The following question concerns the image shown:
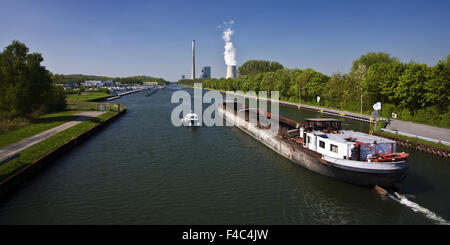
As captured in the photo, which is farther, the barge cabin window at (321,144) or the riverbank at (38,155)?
the barge cabin window at (321,144)

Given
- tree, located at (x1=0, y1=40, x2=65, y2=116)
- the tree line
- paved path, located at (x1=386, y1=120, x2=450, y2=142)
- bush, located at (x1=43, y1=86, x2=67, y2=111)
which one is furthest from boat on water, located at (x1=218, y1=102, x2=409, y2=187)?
bush, located at (x1=43, y1=86, x2=67, y2=111)

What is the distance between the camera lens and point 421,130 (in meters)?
36.2

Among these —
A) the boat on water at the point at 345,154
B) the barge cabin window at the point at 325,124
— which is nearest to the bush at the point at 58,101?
the boat on water at the point at 345,154

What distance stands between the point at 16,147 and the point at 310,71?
8408 cm

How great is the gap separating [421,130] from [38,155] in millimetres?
49287

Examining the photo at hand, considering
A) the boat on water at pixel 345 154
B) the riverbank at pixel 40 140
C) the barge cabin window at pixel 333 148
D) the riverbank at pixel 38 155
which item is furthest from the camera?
the barge cabin window at pixel 333 148

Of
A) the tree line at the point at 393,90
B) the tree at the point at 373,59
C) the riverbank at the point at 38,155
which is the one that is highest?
the tree at the point at 373,59

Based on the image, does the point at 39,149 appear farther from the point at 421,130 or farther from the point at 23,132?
the point at 421,130

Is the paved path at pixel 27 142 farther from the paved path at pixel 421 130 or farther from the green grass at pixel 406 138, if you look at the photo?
the paved path at pixel 421 130

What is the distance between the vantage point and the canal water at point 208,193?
16.6 m

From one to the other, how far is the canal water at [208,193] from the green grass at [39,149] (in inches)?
64.7

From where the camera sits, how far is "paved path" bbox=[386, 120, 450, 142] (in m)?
32.5

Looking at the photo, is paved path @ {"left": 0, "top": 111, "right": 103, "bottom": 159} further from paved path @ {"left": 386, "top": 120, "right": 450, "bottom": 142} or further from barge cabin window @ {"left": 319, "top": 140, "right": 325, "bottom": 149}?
paved path @ {"left": 386, "top": 120, "right": 450, "bottom": 142}

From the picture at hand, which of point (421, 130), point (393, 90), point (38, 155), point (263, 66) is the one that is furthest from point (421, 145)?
point (263, 66)
